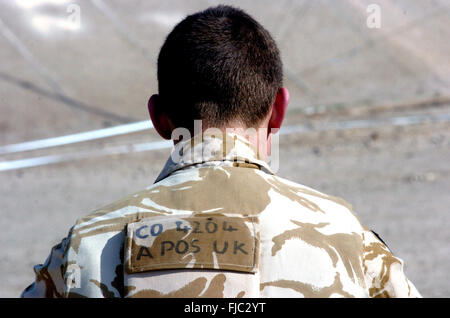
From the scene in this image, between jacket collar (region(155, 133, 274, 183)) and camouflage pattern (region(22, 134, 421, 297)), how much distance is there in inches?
1.3

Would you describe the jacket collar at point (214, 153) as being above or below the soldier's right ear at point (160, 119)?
below

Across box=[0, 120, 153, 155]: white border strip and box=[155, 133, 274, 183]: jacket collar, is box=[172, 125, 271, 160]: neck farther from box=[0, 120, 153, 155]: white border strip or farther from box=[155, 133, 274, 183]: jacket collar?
box=[0, 120, 153, 155]: white border strip

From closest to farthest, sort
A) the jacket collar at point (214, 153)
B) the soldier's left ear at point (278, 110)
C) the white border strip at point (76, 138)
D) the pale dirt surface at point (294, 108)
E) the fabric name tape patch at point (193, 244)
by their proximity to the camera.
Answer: the fabric name tape patch at point (193, 244) < the jacket collar at point (214, 153) < the soldier's left ear at point (278, 110) < the pale dirt surface at point (294, 108) < the white border strip at point (76, 138)

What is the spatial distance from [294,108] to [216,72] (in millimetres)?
7800

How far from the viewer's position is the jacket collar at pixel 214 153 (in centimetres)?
186

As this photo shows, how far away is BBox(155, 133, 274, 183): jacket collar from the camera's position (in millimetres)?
1855

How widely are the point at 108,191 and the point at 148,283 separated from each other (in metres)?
6.13

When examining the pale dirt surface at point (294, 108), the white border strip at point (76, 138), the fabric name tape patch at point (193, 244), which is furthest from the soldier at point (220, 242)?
the white border strip at point (76, 138)

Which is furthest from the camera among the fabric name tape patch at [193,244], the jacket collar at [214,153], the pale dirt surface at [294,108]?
the pale dirt surface at [294,108]

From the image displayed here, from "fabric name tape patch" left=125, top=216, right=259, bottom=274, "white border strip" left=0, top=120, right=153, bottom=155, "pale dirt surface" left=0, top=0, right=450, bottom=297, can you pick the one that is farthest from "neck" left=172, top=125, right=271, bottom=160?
"white border strip" left=0, top=120, right=153, bottom=155

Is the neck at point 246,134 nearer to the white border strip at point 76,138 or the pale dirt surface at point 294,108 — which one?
the pale dirt surface at point 294,108

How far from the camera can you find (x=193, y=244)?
1673 millimetres

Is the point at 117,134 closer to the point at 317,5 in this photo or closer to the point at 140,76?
the point at 140,76

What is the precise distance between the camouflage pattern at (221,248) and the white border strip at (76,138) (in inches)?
288
